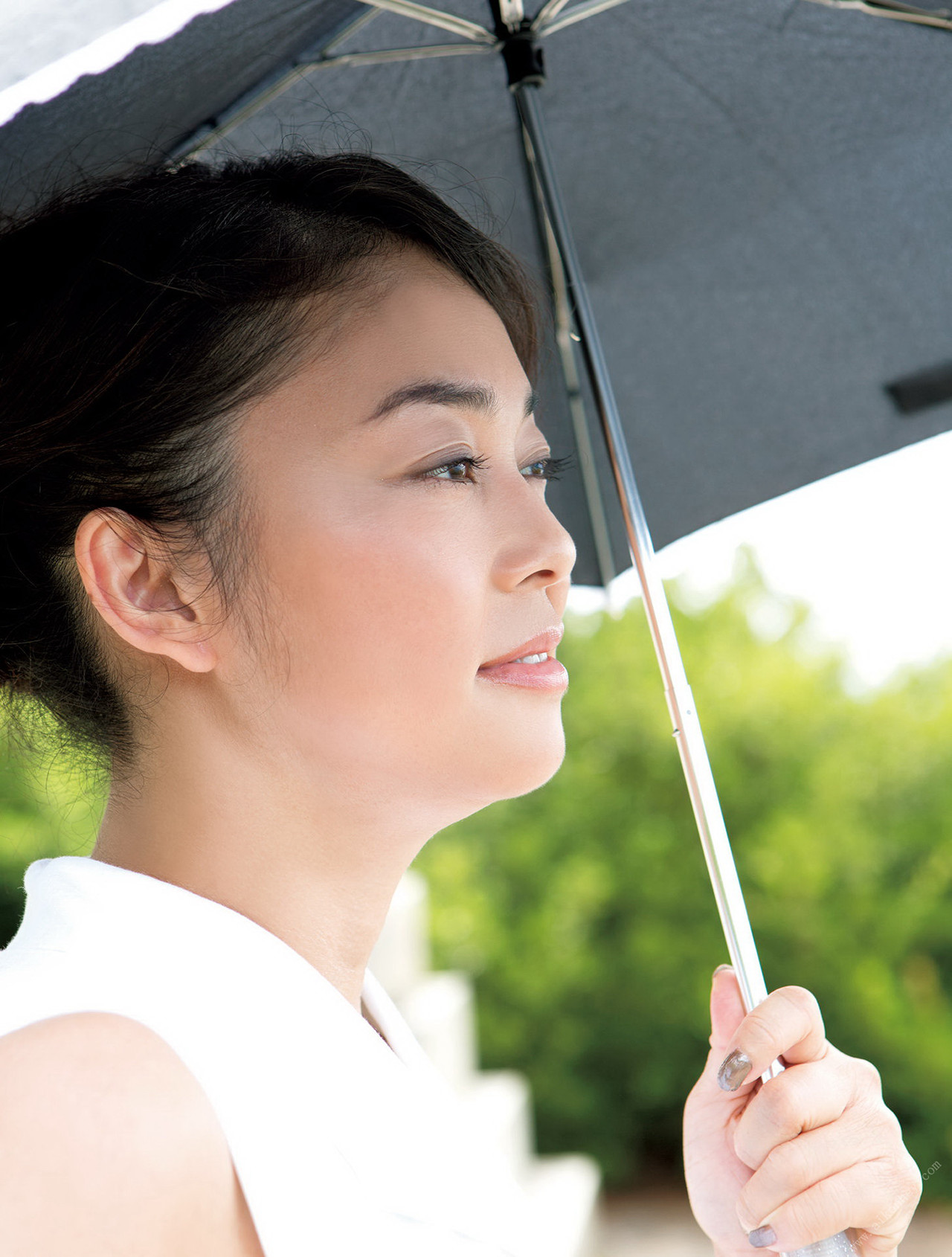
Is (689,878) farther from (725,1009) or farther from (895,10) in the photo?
(895,10)

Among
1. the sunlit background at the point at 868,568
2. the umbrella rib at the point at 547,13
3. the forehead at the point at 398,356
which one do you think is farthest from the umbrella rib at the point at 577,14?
the sunlit background at the point at 868,568

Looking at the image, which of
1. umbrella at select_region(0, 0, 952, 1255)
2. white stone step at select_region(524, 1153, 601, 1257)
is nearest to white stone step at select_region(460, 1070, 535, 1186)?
white stone step at select_region(524, 1153, 601, 1257)

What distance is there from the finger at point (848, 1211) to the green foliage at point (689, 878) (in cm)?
394

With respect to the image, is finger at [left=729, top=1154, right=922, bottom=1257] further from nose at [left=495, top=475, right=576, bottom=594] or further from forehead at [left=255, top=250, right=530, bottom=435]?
forehead at [left=255, top=250, right=530, bottom=435]

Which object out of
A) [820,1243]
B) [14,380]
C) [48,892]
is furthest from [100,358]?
[820,1243]

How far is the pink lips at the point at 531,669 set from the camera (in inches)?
60.9

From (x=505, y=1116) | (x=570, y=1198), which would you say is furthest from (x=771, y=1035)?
(x=570, y=1198)

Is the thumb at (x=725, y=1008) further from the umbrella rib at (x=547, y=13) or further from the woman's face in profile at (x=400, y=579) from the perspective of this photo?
the umbrella rib at (x=547, y=13)

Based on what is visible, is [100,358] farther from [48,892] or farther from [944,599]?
[944,599]

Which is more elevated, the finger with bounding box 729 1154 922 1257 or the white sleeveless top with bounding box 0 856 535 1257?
the white sleeveless top with bounding box 0 856 535 1257

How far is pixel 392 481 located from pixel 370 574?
0.42ft

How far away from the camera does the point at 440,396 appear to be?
1.58m

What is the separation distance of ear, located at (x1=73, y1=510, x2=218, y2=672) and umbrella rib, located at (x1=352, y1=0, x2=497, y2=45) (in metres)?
0.90

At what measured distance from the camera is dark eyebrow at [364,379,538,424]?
1.56 metres
